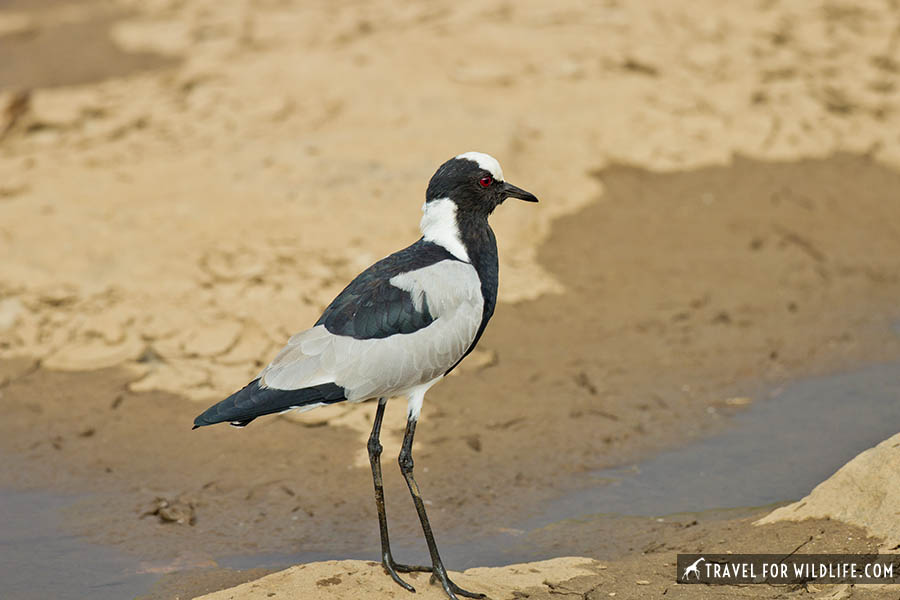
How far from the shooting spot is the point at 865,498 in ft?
14.5

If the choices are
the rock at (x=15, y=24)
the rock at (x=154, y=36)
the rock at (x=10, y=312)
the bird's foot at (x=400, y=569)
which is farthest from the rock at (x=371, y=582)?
the rock at (x=15, y=24)

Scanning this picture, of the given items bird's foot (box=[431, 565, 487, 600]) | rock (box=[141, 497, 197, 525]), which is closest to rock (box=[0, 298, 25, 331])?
rock (box=[141, 497, 197, 525])

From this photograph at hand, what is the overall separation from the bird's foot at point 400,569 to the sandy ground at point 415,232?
69 cm

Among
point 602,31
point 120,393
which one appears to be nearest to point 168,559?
point 120,393

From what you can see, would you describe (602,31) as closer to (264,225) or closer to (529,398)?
(264,225)

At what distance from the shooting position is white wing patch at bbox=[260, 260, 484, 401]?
14.0ft

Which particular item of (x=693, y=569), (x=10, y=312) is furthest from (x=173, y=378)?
(x=693, y=569)

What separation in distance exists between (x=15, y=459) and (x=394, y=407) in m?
2.10

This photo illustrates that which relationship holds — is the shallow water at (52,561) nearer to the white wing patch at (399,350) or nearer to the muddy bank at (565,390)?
the muddy bank at (565,390)

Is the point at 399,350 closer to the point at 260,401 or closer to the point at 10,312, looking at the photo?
the point at 260,401

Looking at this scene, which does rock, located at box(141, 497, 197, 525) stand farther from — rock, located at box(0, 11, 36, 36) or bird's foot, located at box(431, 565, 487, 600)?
rock, located at box(0, 11, 36, 36)

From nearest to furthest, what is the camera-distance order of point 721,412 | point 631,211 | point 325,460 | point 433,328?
point 433,328
point 325,460
point 721,412
point 631,211

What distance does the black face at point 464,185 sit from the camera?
4.63 metres

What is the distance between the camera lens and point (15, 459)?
19.0 feet
